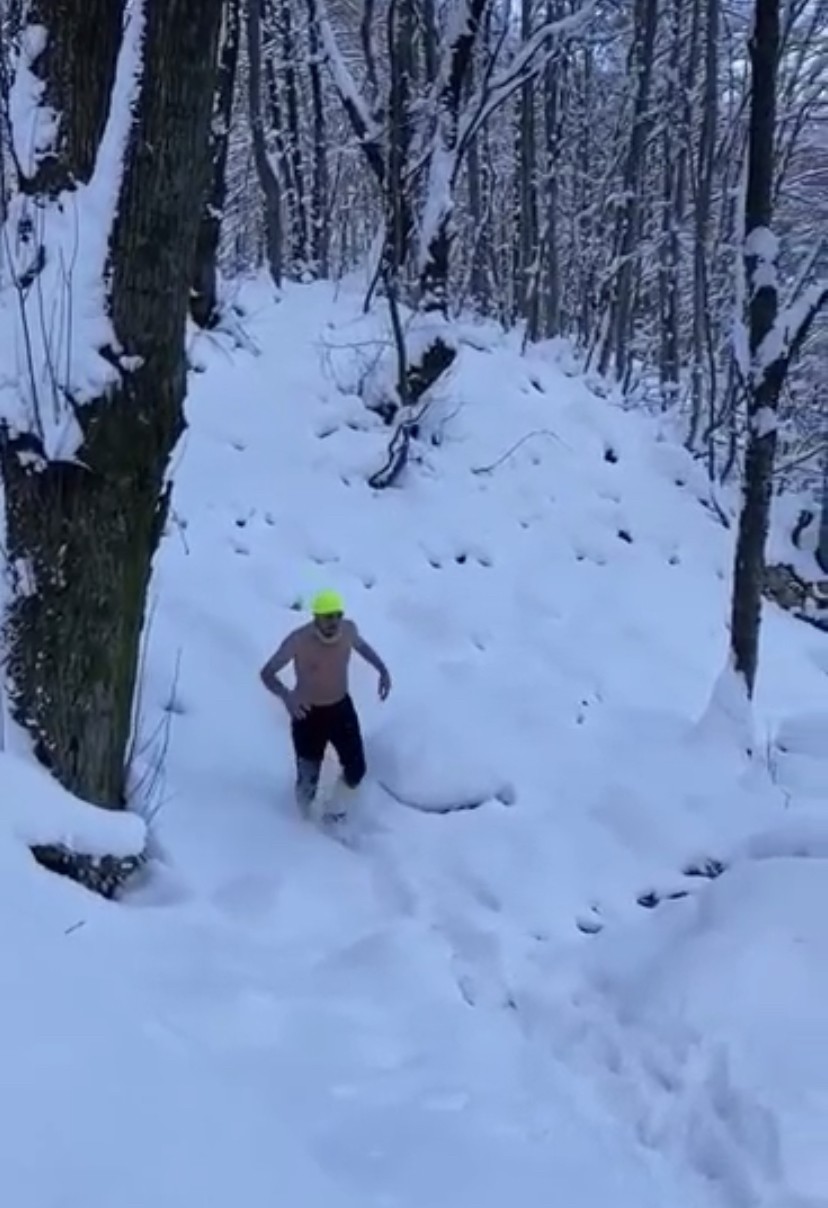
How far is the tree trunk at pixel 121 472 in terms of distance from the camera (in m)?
4.69

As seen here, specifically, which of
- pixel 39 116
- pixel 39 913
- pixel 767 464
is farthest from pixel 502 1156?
pixel 767 464

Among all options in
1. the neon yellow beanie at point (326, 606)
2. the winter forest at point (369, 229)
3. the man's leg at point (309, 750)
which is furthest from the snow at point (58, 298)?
the man's leg at point (309, 750)

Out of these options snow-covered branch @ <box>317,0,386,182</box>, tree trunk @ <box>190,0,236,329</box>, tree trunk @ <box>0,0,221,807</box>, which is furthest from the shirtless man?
snow-covered branch @ <box>317,0,386,182</box>

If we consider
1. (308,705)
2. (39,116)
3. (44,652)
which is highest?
(39,116)

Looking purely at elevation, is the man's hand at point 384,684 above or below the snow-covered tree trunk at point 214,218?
below

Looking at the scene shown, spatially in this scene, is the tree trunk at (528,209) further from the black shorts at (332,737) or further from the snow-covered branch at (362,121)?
the black shorts at (332,737)

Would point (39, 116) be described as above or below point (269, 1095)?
above

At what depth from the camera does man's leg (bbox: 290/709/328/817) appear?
22.6ft

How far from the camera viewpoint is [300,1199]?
3.43 meters

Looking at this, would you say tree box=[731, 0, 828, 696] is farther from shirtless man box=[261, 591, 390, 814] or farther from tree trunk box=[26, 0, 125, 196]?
tree trunk box=[26, 0, 125, 196]

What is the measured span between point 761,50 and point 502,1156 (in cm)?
578

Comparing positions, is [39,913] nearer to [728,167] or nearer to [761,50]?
[761,50]

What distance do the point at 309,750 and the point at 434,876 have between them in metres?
1.03

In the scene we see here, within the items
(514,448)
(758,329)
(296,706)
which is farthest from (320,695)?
(514,448)
